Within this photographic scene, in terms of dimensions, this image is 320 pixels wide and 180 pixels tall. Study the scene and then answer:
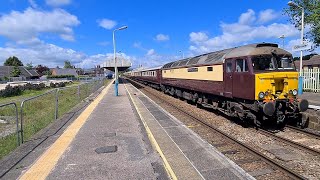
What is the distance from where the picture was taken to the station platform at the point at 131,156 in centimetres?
604

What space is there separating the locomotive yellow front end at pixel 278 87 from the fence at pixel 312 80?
39.5 ft

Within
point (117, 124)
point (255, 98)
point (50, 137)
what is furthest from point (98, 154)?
point (255, 98)

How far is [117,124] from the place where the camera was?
1163 cm

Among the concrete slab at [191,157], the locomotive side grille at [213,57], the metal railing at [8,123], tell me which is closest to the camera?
the concrete slab at [191,157]

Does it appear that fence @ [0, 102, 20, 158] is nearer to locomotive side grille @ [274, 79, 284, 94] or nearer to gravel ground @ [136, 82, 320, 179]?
gravel ground @ [136, 82, 320, 179]

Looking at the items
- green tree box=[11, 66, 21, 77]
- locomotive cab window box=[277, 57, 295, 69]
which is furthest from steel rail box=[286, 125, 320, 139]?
green tree box=[11, 66, 21, 77]

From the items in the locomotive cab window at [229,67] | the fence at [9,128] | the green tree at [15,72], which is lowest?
the fence at [9,128]

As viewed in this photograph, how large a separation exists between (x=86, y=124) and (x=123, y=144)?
373cm

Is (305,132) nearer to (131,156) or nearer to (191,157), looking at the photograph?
(191,157)

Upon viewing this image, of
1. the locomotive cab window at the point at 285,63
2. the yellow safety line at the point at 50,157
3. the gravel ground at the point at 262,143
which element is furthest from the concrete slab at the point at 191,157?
the locomotive cab window at the point at 285,63

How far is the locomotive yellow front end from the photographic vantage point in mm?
9961

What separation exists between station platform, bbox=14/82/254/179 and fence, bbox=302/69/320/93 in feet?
46.8

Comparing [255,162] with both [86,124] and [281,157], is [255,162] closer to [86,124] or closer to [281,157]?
[281,157]

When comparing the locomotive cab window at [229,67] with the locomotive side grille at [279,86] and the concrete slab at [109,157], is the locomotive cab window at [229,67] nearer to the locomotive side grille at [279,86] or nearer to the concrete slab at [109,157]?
the locomotive side grille at [279,86]
